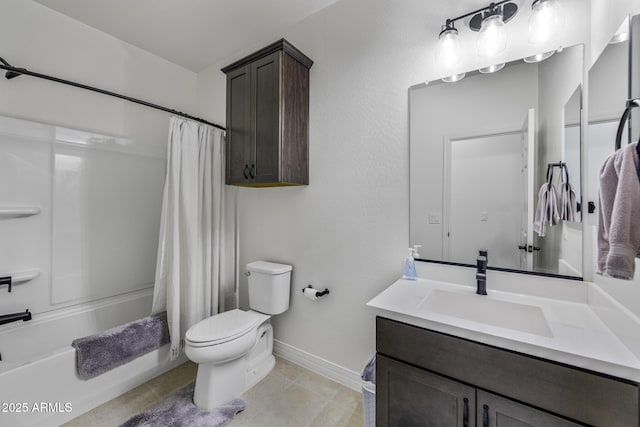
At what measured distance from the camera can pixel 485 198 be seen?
4.49 ft

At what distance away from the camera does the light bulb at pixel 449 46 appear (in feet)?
4.43

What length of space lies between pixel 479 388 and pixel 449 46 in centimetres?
152

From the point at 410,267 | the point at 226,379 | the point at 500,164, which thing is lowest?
the point at 226,379

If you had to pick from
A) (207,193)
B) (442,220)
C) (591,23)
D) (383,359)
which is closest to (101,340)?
(207,193)

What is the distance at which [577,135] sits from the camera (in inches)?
45.4

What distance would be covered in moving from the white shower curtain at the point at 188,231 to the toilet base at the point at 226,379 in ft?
1.49

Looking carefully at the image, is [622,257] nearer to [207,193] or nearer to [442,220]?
[442,220]

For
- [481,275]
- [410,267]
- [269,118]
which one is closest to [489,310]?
[481,275]

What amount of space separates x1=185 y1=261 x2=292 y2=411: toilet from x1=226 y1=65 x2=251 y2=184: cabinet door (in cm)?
72

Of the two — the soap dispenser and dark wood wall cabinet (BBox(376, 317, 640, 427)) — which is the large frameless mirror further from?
dark wood wall cabinet (BBox(376, 317, 640, 427))

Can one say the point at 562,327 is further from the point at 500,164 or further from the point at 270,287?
the point at 270,287

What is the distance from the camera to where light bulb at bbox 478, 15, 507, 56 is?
1.24 metres

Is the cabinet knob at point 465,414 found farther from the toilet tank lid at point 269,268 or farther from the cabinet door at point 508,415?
the toilet tank lid at point 269,268

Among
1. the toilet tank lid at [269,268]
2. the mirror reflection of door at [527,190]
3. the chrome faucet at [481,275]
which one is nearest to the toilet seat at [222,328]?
the toilet tank lid at [269,268]
